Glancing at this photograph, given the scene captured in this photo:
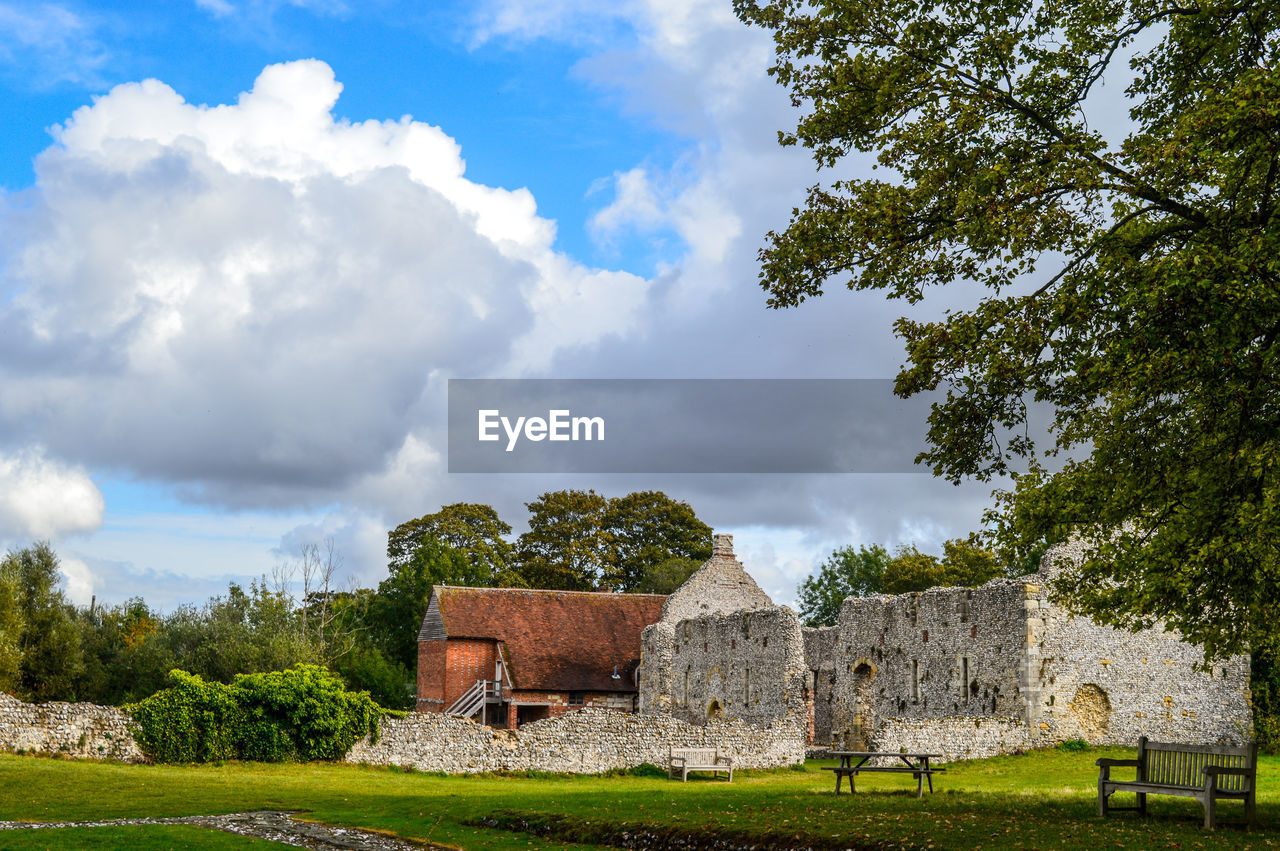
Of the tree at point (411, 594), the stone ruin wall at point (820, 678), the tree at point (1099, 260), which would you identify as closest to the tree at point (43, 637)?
the tree at point (411, 594)

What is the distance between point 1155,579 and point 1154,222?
417 centimetres

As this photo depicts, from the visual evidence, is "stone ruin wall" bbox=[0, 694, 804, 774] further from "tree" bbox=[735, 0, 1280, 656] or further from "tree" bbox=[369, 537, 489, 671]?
"tree" bbox=[369, 537, 489, 671]

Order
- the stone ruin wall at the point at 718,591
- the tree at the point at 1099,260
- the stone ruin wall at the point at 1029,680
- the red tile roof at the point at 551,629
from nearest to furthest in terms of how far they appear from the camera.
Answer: the tree at the point at 1099,260, the stone ruin wall at the point at 1029,680, the red tile roof at the point at 551,629, the stone ruin wall at the point at 718,591

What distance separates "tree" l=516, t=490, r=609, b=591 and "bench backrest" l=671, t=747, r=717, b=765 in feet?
116

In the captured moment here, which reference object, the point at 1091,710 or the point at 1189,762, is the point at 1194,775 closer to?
the point at 1189,762

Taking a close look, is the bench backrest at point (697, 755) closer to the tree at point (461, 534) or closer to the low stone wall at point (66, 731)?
the low stone wall at point (66, 731)

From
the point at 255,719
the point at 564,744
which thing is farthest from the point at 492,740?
the point at 255,719

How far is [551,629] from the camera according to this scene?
154 ft

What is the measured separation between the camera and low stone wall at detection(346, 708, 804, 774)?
29203mm

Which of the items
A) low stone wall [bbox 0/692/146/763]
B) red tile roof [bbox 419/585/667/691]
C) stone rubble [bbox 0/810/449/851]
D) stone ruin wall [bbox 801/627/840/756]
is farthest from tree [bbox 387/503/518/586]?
stone rubble [bbox 0/810/449/851]

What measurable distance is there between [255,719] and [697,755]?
11476 millimetres

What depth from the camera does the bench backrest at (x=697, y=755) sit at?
2723 centimetres

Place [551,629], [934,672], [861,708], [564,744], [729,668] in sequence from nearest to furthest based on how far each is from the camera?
[564,744] < [934,672] < [861,708] < [729,668] < [551,629]

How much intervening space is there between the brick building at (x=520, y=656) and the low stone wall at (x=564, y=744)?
41.2ft
